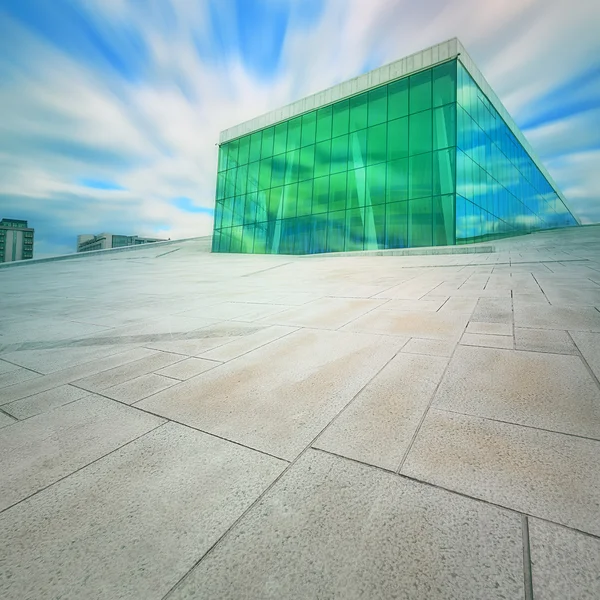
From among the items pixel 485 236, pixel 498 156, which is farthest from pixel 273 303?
pixel 498 156

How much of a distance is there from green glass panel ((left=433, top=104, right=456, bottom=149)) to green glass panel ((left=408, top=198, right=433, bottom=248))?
3.58m

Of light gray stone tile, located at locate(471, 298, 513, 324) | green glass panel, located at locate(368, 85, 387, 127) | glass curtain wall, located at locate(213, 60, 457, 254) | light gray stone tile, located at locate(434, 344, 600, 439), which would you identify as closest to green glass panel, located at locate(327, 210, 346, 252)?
glass curtain wall, located at locate(213, 60, 457, 254)

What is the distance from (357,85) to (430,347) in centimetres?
2649

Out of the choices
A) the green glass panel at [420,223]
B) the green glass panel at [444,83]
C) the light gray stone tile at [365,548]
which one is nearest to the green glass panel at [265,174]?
the green glass panel at [420,223]

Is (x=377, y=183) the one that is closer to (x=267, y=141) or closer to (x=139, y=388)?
(x=267, y=141)

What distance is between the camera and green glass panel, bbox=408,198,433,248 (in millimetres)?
20250

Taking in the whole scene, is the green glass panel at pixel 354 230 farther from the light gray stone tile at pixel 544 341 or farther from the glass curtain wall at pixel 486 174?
the light gray stone tile at pixel 544 341

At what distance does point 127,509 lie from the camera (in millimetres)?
1570

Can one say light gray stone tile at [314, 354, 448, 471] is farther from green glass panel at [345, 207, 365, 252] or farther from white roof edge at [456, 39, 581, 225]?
white roof edge at [456, 39, 581, 225]

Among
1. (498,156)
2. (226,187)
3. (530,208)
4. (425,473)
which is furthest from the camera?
(530,208)

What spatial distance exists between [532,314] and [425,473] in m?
3.97

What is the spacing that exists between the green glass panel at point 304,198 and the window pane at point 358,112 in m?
5.17

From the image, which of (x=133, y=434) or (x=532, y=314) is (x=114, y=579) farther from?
(x=532, y=314)

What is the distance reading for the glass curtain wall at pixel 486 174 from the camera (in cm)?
2042
